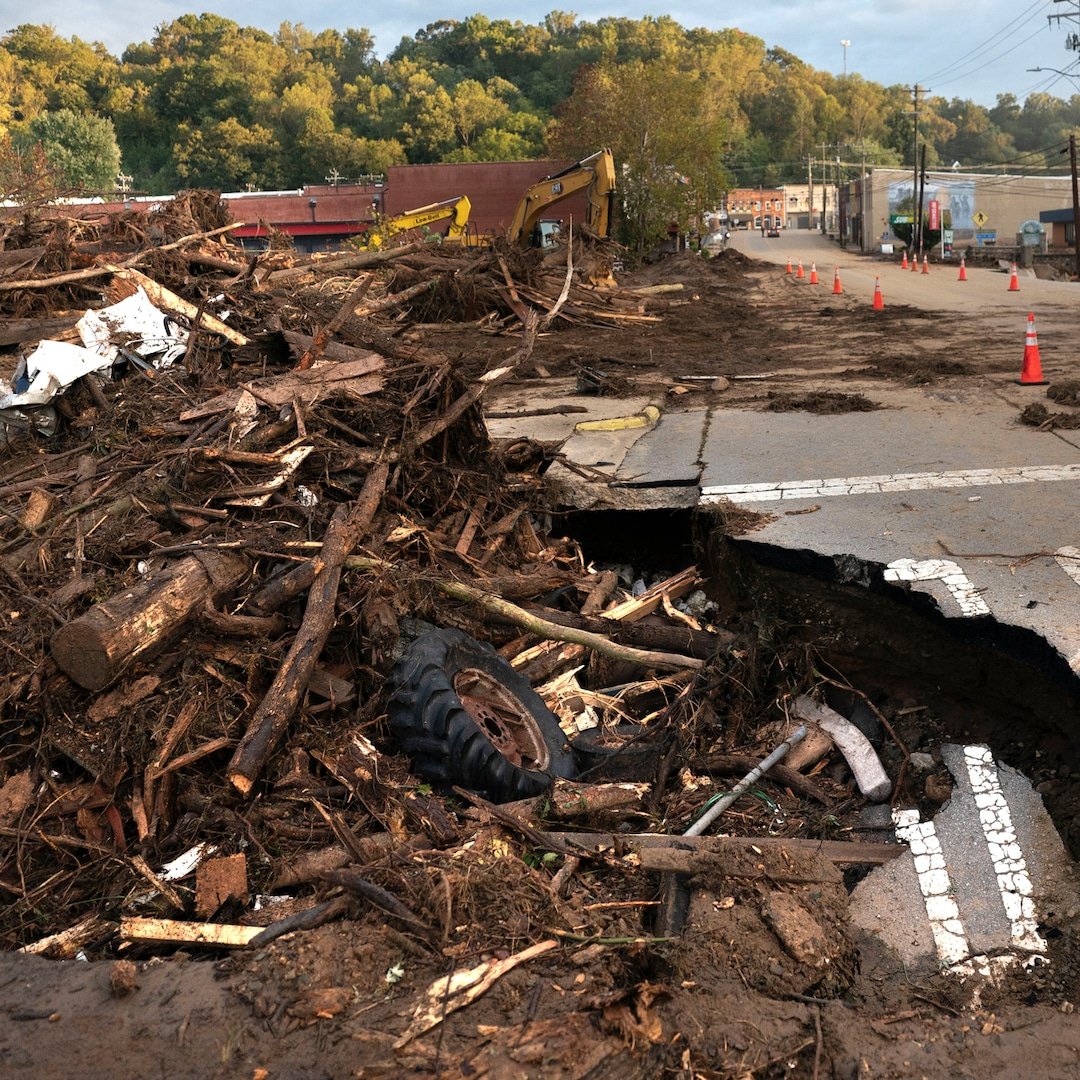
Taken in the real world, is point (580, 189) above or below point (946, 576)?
above

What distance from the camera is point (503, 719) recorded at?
206 inches

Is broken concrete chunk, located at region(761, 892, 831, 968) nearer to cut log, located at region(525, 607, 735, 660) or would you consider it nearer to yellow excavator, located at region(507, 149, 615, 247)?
cut log, located at region(525, 607, 735, 660)

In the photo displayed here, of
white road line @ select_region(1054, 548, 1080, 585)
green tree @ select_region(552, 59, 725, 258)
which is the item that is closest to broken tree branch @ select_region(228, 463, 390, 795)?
white road line @ select_region(1054, 548, 1080, 585)

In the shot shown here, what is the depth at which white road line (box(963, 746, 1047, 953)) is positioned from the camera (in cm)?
349

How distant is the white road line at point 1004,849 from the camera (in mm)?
3492

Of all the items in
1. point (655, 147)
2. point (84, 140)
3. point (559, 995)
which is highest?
point (84, 140)

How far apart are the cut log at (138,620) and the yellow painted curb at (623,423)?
16.1 feet

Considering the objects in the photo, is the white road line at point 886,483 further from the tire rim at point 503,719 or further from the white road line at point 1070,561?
the tire rim at point 503,719

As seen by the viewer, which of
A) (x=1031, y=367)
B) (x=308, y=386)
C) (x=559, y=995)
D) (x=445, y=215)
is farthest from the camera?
(x=445, y=215)

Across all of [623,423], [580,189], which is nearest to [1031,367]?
[623,423]

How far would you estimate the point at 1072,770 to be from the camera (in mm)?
4094

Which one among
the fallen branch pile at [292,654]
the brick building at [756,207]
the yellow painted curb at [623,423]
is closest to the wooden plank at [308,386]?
the fallen branch pile at [292,654]

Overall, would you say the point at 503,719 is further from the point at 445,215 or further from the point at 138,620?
the point at 445,215

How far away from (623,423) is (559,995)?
22.9 feet
